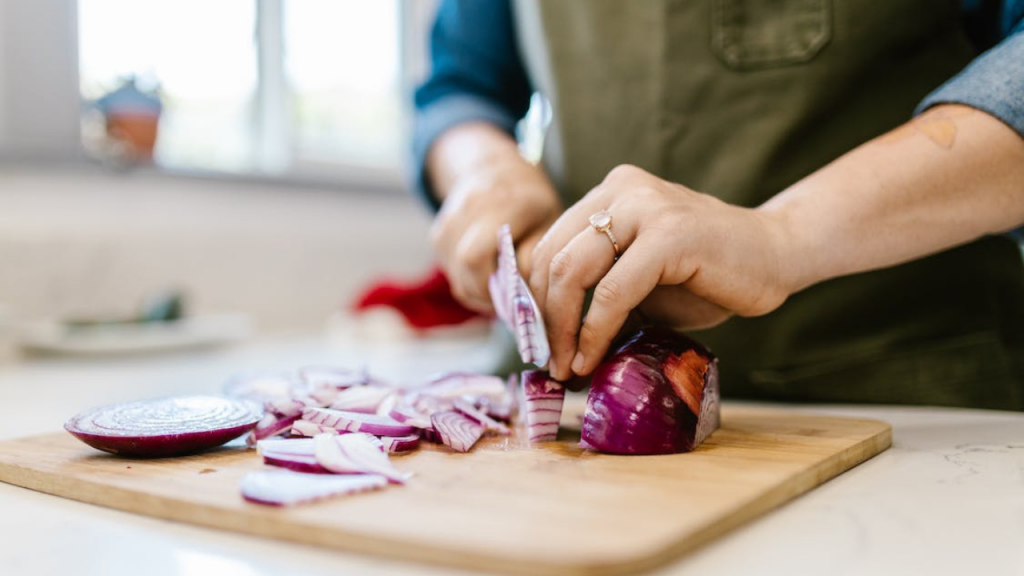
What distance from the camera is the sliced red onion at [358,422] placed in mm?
752

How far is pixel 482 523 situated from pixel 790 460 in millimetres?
279

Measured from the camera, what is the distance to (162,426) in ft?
2.38

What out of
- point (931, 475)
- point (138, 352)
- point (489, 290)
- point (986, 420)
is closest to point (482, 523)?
point (931, 475)

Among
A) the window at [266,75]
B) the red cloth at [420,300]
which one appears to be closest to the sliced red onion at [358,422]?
the red cloth at [420,300]

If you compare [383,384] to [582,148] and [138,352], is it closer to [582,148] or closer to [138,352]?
[582,148]

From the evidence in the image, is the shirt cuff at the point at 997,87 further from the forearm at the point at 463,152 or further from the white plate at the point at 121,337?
the white plate at the point at 121,337

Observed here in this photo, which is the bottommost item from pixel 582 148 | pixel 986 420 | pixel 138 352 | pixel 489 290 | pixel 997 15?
pixel 138 352

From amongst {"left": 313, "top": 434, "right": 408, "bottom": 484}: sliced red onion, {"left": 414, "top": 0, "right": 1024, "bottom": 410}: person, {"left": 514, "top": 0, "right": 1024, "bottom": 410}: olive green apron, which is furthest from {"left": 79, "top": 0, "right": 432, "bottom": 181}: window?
{"left": 313, "top": 434, "right": 408, "bottom": 484}: sliced red onion

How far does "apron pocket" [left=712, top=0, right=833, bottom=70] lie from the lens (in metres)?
1.04

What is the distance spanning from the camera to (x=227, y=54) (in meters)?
2.38

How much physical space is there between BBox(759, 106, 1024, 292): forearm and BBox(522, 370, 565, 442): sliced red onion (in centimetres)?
23

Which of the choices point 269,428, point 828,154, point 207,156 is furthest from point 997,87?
Answer: point 207,156

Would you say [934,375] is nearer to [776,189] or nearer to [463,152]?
[776,189]

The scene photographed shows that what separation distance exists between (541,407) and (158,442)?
0.32 meters
